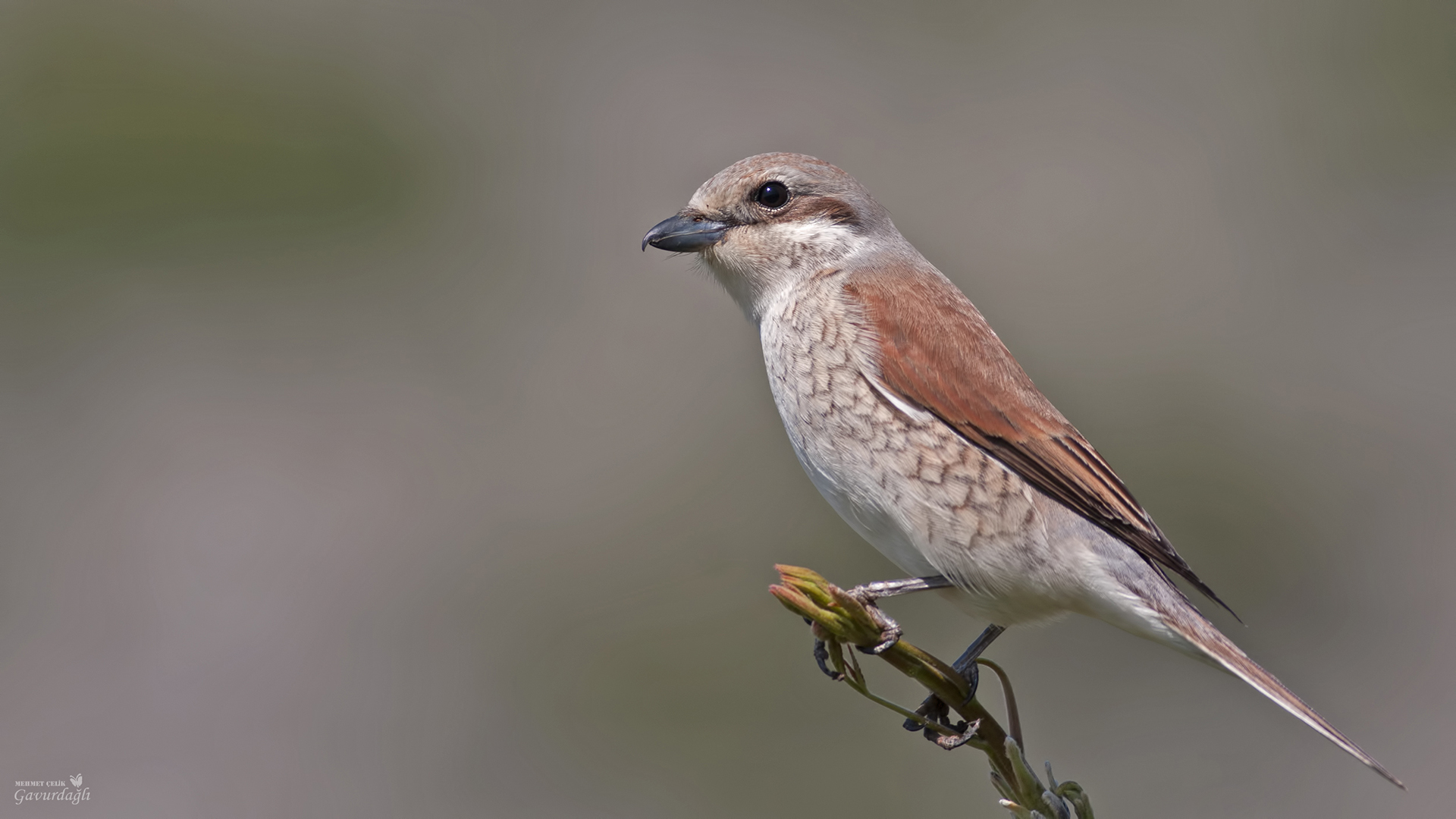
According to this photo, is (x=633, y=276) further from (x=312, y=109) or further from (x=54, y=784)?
(x=54, y=784)

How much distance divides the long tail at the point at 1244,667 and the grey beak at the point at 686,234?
129cm

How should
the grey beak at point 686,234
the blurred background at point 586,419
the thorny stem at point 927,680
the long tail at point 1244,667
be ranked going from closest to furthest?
the thorny stem at point 927,680
the long tail at point 1244,667
the grey beak at point 686,234
the blurred background at point 586,419

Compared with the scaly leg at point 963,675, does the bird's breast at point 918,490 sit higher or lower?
higher

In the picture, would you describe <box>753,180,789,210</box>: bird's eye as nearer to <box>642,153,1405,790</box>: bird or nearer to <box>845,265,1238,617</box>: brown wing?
<box>642,153,1405,790</box>: bird

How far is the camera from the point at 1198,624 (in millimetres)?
2072

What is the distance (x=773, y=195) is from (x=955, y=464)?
83 cm

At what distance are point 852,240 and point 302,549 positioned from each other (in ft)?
12.5

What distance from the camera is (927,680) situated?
1.60 meters

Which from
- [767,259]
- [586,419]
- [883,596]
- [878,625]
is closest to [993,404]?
[883,596]

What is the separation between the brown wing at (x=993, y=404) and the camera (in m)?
2.27

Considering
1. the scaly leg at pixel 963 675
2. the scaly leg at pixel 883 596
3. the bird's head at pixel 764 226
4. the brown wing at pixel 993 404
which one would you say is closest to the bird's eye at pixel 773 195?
the bird's head at pixel 764 226

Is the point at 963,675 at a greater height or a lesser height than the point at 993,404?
Answer: lesser

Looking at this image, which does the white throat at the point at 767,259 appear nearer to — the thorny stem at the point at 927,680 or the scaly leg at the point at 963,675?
the scaly leg at the point at 963,675

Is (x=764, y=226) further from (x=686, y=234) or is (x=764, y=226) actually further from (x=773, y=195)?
(x=686, y=234)
